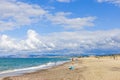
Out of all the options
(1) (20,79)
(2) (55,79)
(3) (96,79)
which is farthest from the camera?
(1) (20,79)

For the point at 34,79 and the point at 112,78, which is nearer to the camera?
the point at 112,78

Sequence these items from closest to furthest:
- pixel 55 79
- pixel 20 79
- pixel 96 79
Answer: pixel 96 79
pixel 55 79
pixel 20 79

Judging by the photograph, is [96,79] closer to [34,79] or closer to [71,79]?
[71,79]

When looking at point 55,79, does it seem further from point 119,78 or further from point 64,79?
point 119,78

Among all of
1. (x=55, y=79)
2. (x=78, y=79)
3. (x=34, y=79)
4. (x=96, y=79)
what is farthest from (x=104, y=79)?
(x=34, y=79)

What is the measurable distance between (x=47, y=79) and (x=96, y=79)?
6.43 m

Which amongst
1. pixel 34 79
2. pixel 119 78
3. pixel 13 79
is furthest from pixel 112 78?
pixel 13 79

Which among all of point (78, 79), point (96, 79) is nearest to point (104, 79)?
point (96, 79)

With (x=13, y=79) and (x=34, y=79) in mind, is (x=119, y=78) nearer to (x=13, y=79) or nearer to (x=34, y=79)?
(x=34, y=79)

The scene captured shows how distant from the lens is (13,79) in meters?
34.3

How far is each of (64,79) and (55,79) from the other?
1343 mm

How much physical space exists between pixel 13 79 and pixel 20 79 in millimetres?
1180

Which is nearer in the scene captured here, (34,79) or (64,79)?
(64,79)

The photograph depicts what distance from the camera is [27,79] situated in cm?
3378
